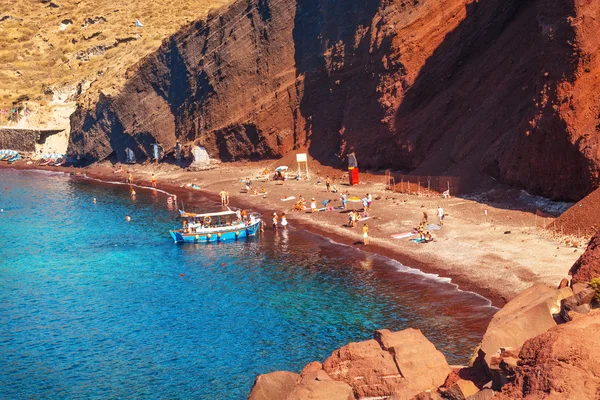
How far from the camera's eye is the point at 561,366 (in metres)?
13.5

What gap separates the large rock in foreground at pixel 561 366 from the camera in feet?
42.7

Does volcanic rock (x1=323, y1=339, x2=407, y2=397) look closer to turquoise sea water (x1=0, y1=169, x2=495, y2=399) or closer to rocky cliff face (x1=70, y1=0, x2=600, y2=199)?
turquoise sea water (x1=0, y1=169, x2=495, y2=399)

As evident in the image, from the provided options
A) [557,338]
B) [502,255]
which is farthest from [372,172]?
[557,338]

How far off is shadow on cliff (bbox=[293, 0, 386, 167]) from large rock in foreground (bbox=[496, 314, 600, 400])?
51319 millimetres

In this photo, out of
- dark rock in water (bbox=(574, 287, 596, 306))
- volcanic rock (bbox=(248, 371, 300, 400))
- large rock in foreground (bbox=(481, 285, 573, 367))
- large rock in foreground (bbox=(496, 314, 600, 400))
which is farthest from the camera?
volcanic rock (bbox=(248, 371, 300, 400))

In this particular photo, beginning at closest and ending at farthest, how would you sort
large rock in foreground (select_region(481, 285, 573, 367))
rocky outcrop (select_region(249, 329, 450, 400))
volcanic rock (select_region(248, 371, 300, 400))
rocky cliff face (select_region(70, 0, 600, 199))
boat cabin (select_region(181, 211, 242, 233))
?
large rock in foreground (select_region(481, 285, 573, 367)), rocky outcrop (select_region(249, 329, 450, 400)), volcanic rock (select_region(248, 371, 300, 400)), rocky cliff face (select_region(70, 0, 600, 199)), boat cabin (select_region(181, 211, 242, 233))

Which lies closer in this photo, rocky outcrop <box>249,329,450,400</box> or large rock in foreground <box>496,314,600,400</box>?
large rock in foreground <box>496,314,600,400</box>

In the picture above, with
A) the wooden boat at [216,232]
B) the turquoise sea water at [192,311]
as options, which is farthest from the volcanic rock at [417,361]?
the wooden boat at [216,232]

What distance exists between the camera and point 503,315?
18938 mm

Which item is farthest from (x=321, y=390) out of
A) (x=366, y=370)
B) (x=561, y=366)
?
(x=561, y=366)

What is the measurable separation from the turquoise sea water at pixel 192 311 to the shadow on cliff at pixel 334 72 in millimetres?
19831

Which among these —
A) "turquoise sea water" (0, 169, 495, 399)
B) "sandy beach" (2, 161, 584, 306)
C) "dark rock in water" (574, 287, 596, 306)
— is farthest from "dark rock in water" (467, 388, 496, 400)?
"sandy beach" (2, 161, 584, 306)

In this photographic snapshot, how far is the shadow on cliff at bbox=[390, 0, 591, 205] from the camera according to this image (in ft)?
140

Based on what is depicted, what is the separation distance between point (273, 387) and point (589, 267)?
28.7 feet
